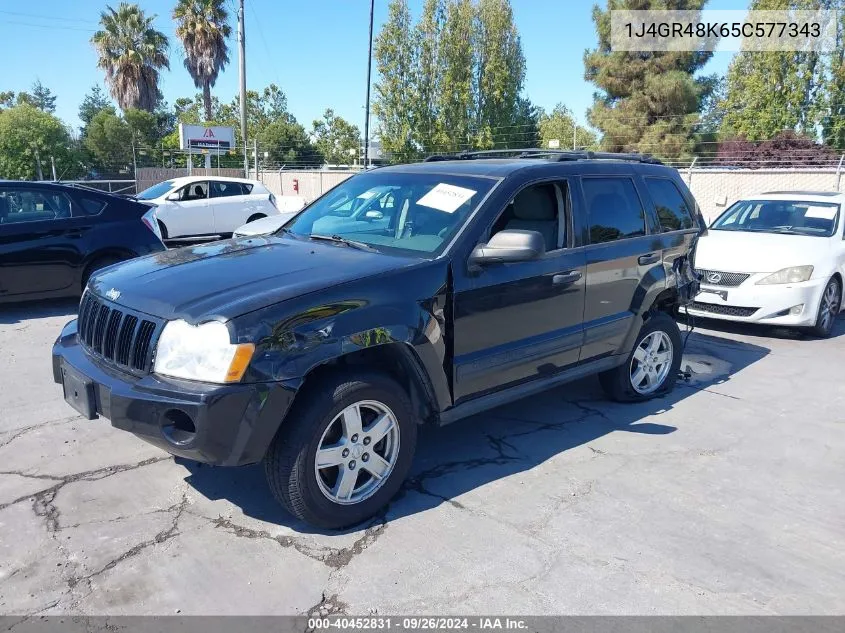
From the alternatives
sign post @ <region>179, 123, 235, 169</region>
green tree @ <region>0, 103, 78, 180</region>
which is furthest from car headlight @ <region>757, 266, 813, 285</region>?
green tree @ <region>0, 103, 78, 180</region>

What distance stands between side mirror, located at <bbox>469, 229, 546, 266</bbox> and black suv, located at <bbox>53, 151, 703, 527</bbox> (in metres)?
0.01

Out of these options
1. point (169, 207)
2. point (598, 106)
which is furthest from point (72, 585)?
point (598, 106)

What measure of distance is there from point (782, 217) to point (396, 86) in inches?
1212

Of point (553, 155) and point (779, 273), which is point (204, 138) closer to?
point (779, 273)

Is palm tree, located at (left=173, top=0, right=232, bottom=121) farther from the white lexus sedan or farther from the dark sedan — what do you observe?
the white lexus sedan

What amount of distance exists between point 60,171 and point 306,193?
60.5ft

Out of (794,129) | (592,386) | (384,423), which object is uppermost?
(794,129)

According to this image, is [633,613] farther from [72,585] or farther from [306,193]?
[306,193]

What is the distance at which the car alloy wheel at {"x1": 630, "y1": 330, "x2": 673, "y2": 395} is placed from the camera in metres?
5.43

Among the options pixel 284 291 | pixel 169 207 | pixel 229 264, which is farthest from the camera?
pixel 169 207

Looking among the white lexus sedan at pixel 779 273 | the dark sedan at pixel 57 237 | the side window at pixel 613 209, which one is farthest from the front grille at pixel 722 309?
the dark sedan at pixel 57 237

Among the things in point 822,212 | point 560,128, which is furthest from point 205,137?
point 560,128

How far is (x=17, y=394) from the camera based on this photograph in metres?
5.34

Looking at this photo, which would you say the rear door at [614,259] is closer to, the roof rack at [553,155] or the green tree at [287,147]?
the roof rack at [553,155]
